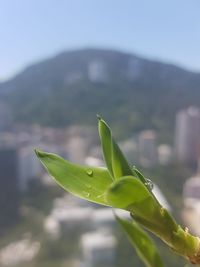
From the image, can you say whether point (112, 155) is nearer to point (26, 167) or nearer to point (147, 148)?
point (147, 148)

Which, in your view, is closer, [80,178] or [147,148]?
[80,178]

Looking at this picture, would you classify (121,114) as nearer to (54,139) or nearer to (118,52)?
(54,139)

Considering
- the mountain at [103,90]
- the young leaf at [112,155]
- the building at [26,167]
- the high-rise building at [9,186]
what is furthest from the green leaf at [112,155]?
the high-rise building at [9,186]

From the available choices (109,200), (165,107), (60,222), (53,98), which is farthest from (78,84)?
(109,200)

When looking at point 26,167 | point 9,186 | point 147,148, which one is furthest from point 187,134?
point 9,186

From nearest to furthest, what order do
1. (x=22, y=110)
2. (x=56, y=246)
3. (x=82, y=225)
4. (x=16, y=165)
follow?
(x=82, y=225)
(x=56, y=246)
(x=16, y=165)
(x=22, y=110)

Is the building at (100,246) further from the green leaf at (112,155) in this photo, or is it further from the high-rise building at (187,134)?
the green leaf at (112,155)

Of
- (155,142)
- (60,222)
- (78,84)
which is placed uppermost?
(78,84)
